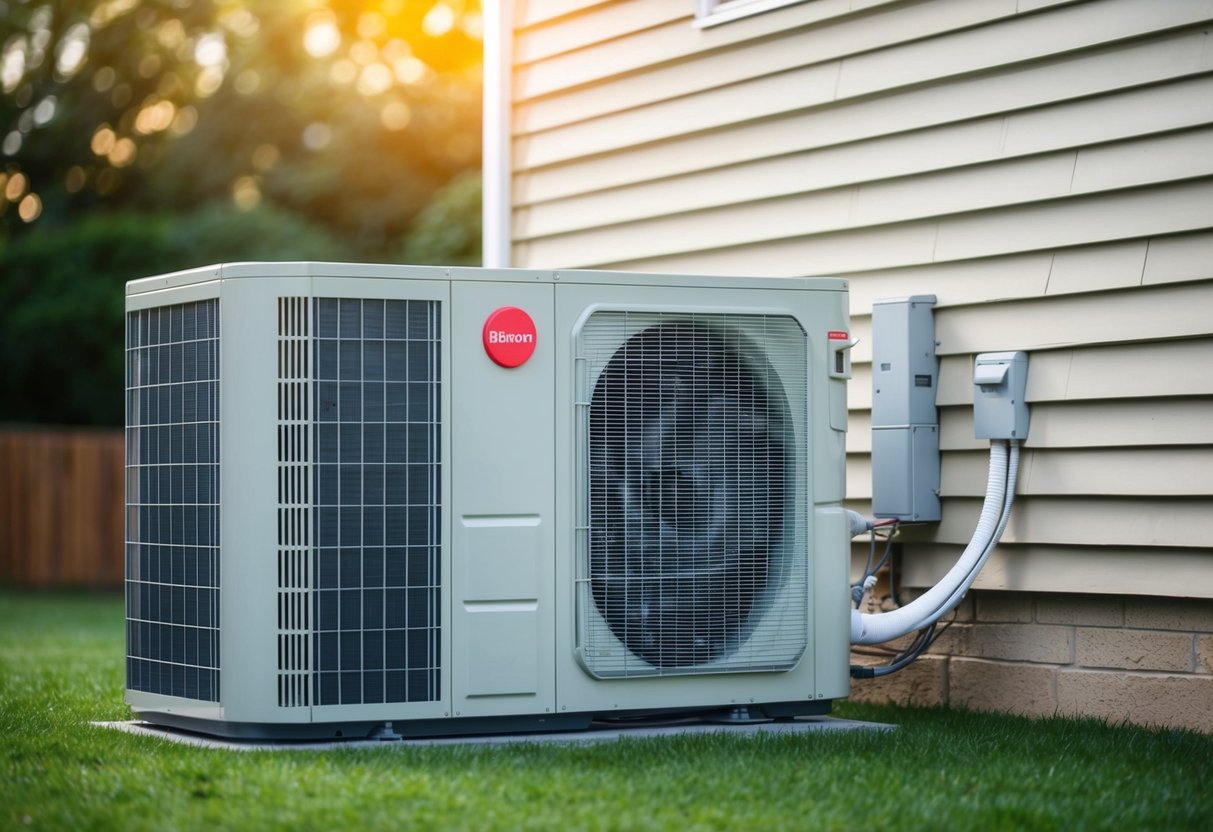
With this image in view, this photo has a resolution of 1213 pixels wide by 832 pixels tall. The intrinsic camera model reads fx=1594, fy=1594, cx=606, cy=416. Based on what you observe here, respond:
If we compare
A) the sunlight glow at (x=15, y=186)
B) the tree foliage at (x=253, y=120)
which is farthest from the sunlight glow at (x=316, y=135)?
the sunlight glow at (x=15, y=186)

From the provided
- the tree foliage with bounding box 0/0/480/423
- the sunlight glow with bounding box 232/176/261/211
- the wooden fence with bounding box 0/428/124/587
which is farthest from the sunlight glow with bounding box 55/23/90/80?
the wooden fence with bounding box 0/428/124/587

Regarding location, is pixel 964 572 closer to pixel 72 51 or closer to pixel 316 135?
pixel 72 51

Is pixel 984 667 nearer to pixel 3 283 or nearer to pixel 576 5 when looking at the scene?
pixel 576 5

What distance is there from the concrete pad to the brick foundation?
19.9 inches

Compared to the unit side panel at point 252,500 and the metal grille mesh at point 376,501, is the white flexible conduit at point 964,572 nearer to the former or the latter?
the metal grille mesh at point 376,501

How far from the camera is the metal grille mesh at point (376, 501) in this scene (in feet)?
13.3

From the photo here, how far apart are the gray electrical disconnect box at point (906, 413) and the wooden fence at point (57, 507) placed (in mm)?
10308

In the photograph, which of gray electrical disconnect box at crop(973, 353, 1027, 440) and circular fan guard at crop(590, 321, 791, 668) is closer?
circular fan guard at crop(590, 321, 791, 668)

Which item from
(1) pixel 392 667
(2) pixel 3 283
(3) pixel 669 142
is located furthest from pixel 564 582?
(2) pixel 3 283

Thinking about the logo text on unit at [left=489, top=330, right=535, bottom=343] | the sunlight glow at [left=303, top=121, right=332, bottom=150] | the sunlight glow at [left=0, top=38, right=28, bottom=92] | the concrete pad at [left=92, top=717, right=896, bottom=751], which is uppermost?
the sunlight glow at [left=0, top=38, right=28, bottom=92]

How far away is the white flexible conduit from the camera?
473cm

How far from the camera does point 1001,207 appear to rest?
4863 mm

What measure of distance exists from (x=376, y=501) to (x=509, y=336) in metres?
0.56

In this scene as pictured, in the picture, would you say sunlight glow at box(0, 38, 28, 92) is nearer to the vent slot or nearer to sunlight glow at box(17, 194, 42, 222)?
sunlight glow at box(17, 194, 42, 222)
